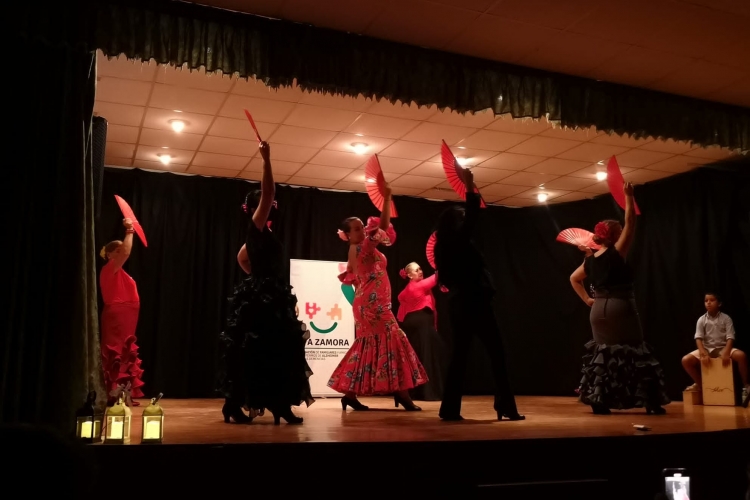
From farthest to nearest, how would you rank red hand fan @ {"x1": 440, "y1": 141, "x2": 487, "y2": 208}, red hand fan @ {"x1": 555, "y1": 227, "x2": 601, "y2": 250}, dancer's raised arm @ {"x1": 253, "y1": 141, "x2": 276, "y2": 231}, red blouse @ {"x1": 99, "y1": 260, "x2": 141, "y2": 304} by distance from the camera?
red hand fan @ {"x1": 555, "y1": 227, "x2": 601, "y2": 250}
red blouse @ {"x1": 99, "y1": 260, "x2": 141, "y2": 304}
red hand fan @ {"x1": 440, "y1": 141, "x2": 487, "y2": 208}
dancer's raised arm @ {"x1": 253, "y1": 141, "x2": 276, "y2": 231}

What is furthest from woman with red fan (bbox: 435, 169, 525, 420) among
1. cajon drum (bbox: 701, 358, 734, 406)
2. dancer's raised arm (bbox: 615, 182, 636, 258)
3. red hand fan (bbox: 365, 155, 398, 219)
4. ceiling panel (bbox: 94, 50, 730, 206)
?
cajon drum (bbox: 701, 358, 734, 406)

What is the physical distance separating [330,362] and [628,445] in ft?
18.6

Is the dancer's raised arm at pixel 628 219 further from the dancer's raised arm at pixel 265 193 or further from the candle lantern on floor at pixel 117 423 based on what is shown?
the candle lantern on floor at pixel 117 423

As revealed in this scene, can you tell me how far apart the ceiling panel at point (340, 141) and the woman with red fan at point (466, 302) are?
6.53ft

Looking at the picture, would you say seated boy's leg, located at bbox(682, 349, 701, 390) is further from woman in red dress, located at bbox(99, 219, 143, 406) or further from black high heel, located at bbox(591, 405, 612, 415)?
woman in red dress, located at bbox(99, 219, 143, 406)

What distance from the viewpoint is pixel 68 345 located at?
3475 mm

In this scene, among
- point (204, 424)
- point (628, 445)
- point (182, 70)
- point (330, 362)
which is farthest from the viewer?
point (330, 362)

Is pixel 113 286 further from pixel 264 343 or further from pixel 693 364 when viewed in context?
pixel 693 364

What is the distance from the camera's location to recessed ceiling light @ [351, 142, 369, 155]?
7230mm

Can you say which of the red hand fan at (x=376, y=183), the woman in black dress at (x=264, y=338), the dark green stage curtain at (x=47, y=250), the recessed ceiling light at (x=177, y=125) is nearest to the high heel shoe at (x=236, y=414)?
the woman in black dress at (x=264, y=338)

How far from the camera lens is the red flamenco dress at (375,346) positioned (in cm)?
502

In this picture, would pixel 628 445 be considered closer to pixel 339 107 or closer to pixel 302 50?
pixel 302 50

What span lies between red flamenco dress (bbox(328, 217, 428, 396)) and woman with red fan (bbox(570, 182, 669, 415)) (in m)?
1.40

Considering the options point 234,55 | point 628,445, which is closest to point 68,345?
point 234,55
